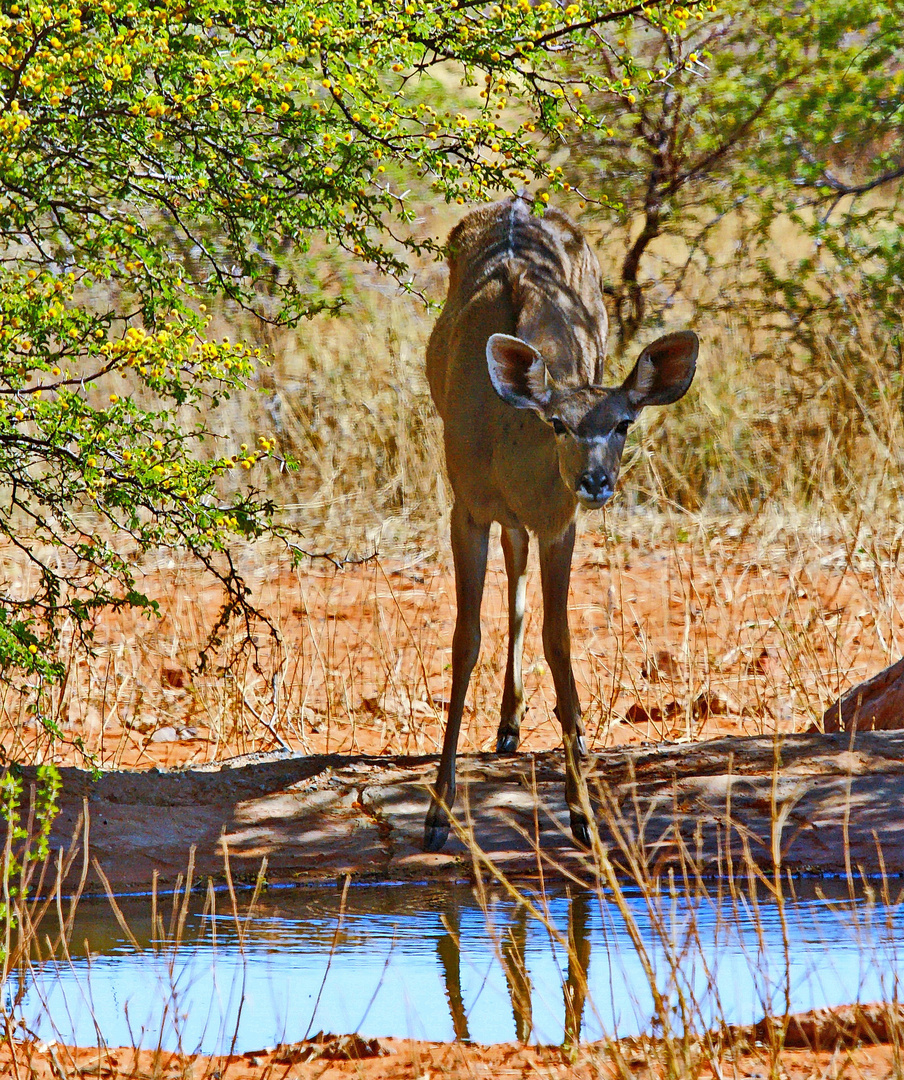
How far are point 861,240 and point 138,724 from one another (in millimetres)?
7829

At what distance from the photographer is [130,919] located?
18.1 ft

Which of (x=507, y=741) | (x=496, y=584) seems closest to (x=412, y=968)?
(x=507, y=741)

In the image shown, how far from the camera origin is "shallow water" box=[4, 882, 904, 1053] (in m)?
4.24

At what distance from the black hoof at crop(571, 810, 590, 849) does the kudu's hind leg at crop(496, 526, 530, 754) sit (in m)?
1.35

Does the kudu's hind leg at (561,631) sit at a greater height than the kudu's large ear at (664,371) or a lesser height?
lesser

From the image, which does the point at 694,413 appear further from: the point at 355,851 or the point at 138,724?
the point at 355,851

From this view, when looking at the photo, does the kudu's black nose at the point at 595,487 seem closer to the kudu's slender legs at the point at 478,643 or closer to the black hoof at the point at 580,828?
the kudu's slender legs at the point at 478,643

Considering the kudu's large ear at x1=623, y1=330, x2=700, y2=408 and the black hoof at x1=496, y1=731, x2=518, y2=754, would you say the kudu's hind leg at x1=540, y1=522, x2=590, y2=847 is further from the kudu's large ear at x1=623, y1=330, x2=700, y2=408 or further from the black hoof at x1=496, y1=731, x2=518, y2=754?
the black hoof at x1=496, y1=731, x2=518, y2=754

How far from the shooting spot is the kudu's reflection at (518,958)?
411 cm

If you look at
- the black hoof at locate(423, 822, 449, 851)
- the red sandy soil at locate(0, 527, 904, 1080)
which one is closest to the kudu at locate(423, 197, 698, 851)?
the black hoof at locate(423, 822, 449, 851)

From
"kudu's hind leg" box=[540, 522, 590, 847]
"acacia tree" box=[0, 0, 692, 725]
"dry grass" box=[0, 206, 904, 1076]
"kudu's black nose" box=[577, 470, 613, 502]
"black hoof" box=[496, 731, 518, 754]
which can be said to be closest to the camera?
"kudu's black nose" box=[577, 470, 613, 502]

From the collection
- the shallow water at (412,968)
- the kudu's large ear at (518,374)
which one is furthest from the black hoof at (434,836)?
the kudu's large ear at (518,374)

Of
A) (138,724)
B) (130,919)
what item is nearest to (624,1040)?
(130,919)

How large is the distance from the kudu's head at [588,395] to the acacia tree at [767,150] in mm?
7396
